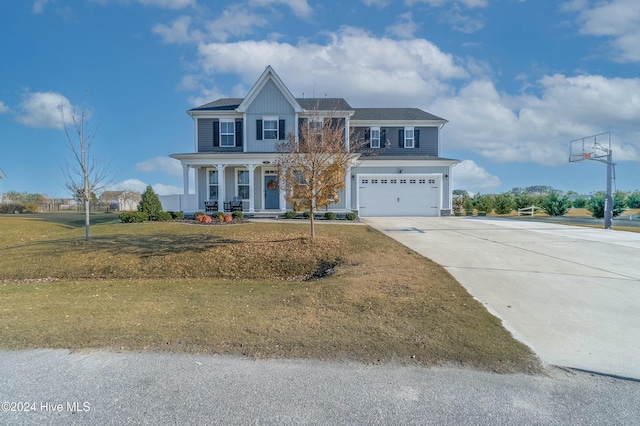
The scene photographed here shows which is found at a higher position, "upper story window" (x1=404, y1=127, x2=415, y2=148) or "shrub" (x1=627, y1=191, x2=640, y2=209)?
"upper story window" (x1=404, y1=127, x2=415, y2=148)

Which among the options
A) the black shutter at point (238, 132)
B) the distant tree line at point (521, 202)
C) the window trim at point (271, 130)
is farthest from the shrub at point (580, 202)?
the black shutter at point (238, 132)

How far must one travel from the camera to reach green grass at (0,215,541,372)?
13.0 ft

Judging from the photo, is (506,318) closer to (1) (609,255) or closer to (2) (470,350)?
(2) (470,350)

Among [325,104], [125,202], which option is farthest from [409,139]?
[125,202]

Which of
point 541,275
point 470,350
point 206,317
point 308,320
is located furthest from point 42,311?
point 541,275

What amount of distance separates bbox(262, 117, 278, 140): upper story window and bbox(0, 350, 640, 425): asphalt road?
18503 millimetres

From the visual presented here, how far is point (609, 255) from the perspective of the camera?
9.76m

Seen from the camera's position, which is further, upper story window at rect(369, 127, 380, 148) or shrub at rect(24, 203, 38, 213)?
shrub at rect(24, 203, 38, 213)

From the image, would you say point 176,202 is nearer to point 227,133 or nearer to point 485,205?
point 227,133

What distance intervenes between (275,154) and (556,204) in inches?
894

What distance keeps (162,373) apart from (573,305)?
618 centimetres

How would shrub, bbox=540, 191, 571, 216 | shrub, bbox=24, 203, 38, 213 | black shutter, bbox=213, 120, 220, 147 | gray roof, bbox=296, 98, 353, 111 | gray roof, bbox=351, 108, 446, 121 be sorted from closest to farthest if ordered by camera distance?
black shutter, bbox=213, 120, 220, 147
gray roof, bbox=296, 98, 353, 111
gray roof, bbox=351, 108, 446, 121
shrub, bbox=540, 191, 571, 216
shrub, bbox=24, 203, 38, 213

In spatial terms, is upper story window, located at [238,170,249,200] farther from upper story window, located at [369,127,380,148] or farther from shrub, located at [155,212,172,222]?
upper story window, located at [369,127,380,148]

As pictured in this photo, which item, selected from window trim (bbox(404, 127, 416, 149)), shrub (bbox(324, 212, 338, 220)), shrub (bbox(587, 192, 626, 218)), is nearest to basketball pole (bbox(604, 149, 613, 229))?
shrub (bbox(587, 192, 626, 218))
